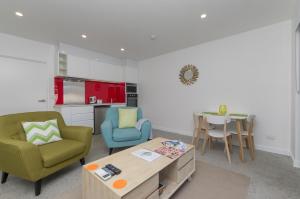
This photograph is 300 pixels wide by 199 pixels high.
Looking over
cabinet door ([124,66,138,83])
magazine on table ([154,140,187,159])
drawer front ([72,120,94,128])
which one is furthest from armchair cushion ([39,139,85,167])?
cabinet door ([124,66,138,83])

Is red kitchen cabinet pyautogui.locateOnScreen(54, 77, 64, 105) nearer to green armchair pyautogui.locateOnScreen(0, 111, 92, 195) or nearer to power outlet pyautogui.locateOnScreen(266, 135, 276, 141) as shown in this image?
green armchair pyautogui.locateOnScreen(0, 111, 92, 195)

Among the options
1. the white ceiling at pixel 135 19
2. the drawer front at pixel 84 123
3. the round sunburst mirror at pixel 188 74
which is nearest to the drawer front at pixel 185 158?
the white ceiling at pixel 135 19

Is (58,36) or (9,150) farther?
(58,36)

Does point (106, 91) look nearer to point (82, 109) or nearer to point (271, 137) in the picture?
point (82, 109)

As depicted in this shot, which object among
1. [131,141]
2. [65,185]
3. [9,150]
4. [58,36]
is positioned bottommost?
[65,185]

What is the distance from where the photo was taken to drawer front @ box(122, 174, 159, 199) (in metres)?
1.06

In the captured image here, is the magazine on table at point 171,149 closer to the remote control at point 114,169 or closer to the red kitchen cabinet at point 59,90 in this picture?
the remote control at point 114,169

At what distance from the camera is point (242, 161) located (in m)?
2.38

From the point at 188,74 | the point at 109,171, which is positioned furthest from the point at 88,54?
Result: the point at 109,171

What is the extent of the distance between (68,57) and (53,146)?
2629mm

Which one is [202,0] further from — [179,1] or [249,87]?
[249,87]

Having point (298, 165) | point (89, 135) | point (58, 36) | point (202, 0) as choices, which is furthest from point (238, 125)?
point (58, 36)

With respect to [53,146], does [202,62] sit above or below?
above

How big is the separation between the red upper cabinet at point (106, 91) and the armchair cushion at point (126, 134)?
89.4 inches
